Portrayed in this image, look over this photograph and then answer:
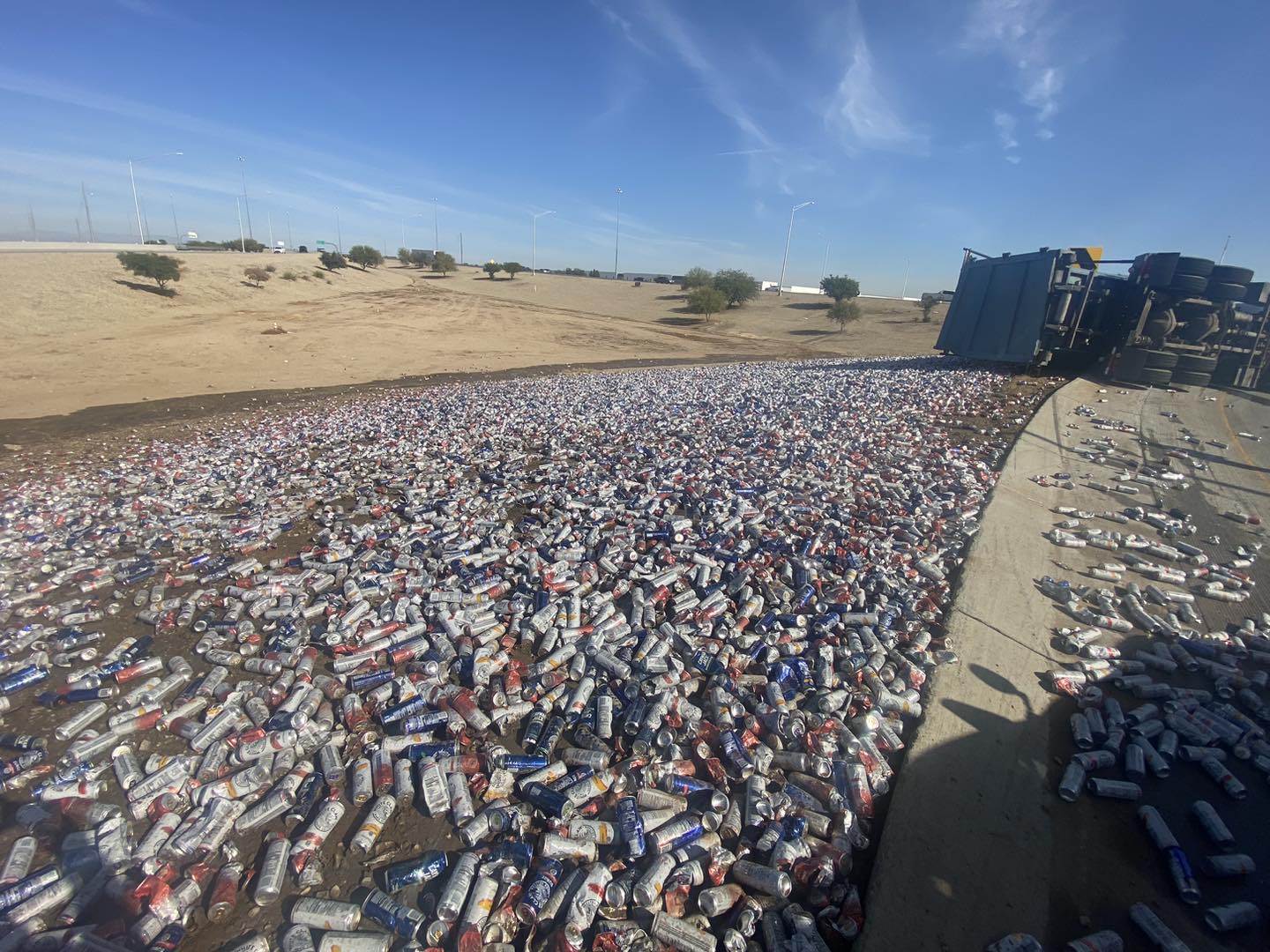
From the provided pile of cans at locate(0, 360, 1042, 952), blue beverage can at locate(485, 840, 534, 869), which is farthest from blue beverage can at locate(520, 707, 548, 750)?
blue beverage can at locate(485, 840, 534, 869)

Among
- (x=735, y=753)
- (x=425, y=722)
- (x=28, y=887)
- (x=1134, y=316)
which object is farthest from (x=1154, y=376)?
(x=28, y=887)

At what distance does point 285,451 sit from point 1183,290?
23.0 meters

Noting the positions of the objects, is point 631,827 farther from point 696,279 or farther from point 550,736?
point 696,279

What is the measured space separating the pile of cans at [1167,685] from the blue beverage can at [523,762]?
3176 millimetres

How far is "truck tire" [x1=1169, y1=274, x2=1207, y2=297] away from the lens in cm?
1591

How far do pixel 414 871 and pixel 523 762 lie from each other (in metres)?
0.93

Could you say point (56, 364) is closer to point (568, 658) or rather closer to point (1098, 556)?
point (568, 658)

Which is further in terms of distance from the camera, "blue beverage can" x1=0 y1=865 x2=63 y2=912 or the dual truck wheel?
the dual truck wheel

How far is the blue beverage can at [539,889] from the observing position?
9.98ft

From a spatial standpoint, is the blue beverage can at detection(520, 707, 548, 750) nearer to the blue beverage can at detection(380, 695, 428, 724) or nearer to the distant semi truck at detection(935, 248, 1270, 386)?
the blue beverage can at detection(380, 695, 428, 724)

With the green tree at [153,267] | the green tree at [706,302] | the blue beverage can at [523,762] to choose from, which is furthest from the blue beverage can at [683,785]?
the green tree at [706,302]

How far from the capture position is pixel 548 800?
146 inches

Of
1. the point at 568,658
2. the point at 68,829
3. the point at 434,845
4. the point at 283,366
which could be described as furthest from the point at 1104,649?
the point at 283,366

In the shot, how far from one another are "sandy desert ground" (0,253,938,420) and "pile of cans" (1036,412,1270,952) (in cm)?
2076
